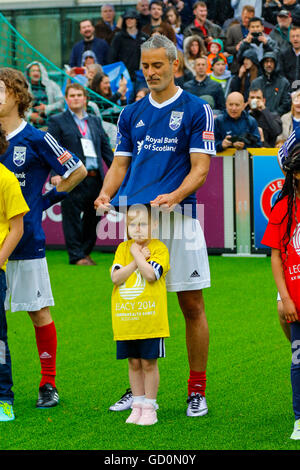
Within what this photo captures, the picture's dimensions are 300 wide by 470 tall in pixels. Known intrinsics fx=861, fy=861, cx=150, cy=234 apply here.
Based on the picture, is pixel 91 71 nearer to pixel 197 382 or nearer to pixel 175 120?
pixel 175 120

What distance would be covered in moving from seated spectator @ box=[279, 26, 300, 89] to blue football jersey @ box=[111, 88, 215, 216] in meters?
8.85

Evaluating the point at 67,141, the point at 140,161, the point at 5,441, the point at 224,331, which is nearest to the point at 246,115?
the point at 67,141

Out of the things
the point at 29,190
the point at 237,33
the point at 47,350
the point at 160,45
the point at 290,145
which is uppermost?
the point at 237,33

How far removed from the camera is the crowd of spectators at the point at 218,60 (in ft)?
40.0

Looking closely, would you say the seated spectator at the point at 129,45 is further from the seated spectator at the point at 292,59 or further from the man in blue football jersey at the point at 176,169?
the man in blue football jersey at the point at 176,169

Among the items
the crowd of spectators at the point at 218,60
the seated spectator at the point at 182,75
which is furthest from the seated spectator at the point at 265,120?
the seated spectator at the point at 182,75

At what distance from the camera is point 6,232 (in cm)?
486

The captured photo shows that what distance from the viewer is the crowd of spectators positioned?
12203 millimetres

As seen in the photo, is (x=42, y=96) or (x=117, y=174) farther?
(x=42, y=96)

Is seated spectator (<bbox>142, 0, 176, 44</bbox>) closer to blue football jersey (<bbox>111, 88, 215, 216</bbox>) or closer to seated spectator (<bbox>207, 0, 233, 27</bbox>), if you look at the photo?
seated spectator (<bbox>207, 0, 233, 27</bbox>)

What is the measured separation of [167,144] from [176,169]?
15 cm

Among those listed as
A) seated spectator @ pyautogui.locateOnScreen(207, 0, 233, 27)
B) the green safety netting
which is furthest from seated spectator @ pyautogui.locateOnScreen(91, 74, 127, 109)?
seated spectator @ pyautogui.locateOnScreen(207, 0, 233, 27)

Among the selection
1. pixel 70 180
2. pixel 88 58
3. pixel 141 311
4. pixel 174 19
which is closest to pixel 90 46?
pixel 88 58
